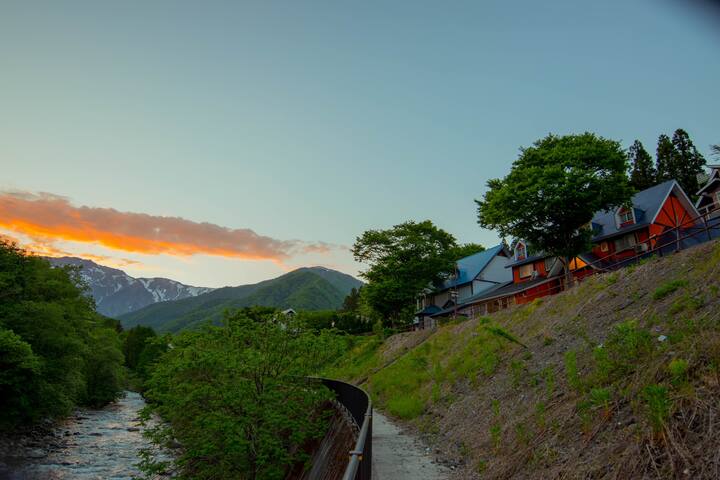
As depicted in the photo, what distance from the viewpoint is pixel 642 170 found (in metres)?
59.9

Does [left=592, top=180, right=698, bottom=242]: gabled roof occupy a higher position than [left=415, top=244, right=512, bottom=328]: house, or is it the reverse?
[left=592, top=180, right=698, bottom=242]: gabled roof

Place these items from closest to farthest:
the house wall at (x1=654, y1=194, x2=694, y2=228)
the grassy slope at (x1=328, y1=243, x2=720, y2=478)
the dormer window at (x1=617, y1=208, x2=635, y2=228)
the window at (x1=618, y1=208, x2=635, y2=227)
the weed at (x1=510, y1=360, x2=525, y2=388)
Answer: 1. the grassy slope at (x1=328, y1=243, x2=720, y2=478)
2. the weed at (x1=510, y1=360, x2=525, y2=388)
3. the house wall at (x1=654, y1=194, x2=694, y2=228)
4. the dormer window at (x1=617, y1=208, x2=635, y2=228)
5. the window at (x1=618, y1=208, x2=635, y2=227)

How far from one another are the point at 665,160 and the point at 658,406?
65.8 m

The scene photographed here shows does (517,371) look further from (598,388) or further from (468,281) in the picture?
(468,281)

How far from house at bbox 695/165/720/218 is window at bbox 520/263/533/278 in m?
15.3

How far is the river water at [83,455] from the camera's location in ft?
71.2

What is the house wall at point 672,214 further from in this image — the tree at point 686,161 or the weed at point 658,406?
the weed at point 658,406

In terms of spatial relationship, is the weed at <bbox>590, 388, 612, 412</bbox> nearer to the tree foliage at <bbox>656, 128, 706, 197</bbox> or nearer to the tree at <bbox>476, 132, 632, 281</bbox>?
the tree at <bbox>476, 132, 632, 281</bbox>

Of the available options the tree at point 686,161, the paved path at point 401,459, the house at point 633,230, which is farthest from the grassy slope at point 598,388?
the tree at point 686,161

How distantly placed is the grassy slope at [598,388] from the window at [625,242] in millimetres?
20251

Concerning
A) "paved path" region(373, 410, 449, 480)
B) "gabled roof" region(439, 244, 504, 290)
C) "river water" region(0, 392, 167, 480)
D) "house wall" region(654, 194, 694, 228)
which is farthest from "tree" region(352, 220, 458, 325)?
"paved path" region(373, 410, 449, 480)

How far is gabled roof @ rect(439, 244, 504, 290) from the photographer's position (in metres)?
52.6

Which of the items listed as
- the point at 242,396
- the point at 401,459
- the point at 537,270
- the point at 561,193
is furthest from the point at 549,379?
the point at 537,270

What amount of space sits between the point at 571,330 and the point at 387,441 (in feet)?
23.5
